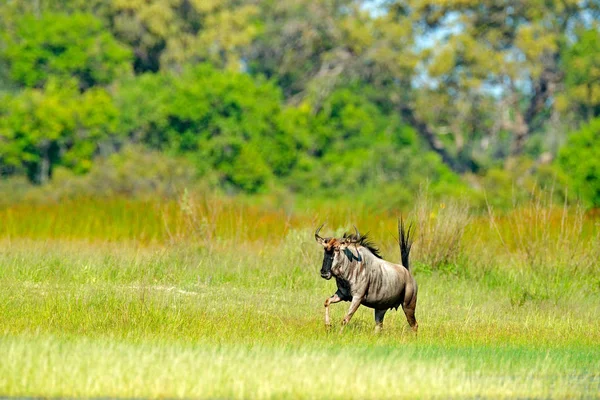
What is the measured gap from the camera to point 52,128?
47.0 m

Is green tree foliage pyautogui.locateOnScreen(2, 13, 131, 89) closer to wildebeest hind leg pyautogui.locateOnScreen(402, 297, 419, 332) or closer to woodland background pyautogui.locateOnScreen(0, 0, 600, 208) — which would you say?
woodland background pyautogui.locateOnScreen(0, 0, 600, 208)

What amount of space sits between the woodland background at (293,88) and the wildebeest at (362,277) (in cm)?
3131

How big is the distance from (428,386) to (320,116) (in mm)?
43479

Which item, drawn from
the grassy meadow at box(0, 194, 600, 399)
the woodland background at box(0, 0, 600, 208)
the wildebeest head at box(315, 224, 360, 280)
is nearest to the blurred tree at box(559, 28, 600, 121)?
the woodland background at box(0, 0, 600, 208)

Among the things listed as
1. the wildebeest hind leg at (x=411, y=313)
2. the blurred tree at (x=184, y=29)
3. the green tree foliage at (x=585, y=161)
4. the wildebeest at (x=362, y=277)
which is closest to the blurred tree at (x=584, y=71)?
the green tree foliage at (x=585, y=161)

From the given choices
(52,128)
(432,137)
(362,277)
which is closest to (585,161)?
(432,137)

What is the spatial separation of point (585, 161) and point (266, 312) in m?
26.0

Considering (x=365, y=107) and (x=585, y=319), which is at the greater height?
(x=365, y=107)

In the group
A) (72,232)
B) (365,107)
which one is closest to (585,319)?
(72,232)

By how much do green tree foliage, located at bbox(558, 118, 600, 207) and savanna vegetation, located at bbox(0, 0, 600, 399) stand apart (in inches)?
6.1

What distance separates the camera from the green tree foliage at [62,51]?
166ft

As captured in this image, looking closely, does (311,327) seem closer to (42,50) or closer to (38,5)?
(42,50)

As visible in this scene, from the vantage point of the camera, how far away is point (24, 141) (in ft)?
155

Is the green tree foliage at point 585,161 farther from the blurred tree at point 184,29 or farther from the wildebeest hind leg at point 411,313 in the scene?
the wildebeest hind leg at point 411,313
